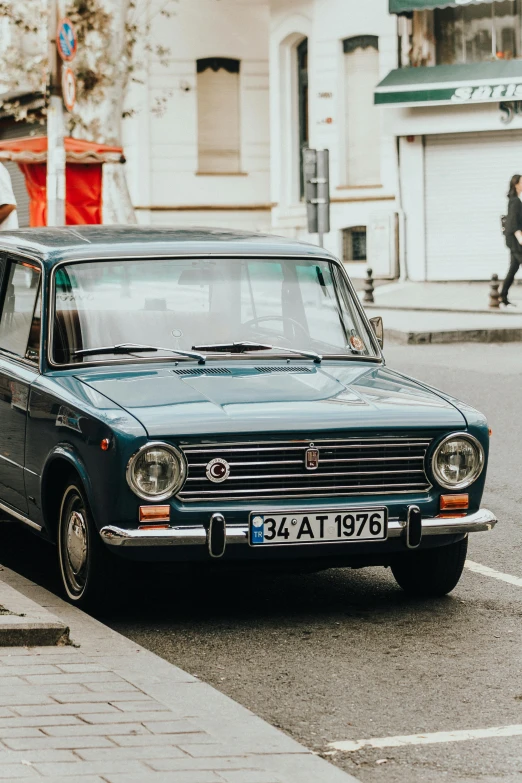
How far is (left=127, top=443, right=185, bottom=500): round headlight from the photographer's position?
19.7 ft

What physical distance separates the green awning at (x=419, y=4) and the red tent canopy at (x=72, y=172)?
29.8ft

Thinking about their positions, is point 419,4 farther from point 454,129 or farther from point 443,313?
point 443,313

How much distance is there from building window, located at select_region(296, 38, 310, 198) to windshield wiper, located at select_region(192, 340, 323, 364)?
29671mm

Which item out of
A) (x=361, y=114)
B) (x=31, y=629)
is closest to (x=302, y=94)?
(x=361, y=114)

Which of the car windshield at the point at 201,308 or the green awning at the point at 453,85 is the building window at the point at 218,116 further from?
the car windshield at the point at 201,308

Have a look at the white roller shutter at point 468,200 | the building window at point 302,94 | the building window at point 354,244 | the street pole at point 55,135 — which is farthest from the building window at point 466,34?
the street pole at point 55,135

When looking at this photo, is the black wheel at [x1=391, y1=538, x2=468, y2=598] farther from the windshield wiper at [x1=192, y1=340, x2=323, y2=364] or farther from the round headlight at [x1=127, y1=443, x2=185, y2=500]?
the round headlight at [x1=127, y1=443, x2=185, y2=500]

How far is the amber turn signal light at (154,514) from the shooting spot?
6043 mm

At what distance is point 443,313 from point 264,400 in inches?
772

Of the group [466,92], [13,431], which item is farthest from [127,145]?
[13,431]

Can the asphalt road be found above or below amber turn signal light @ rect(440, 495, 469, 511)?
below

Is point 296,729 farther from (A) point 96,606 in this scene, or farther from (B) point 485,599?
(B) point 485,599

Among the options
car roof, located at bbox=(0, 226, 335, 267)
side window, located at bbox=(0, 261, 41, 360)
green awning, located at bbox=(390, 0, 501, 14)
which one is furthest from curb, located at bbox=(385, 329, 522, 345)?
side window, located at bbox=(0, 261, 41, 360)

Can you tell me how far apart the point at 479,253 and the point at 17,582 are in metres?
26.3
